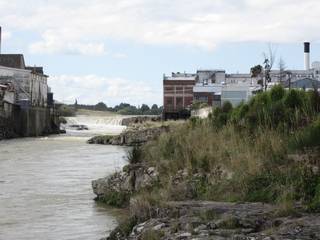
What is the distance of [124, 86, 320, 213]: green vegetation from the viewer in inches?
448

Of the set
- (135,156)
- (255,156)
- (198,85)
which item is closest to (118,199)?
(135,156)

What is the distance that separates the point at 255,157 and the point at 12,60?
111 metres

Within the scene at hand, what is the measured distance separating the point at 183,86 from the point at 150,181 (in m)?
114

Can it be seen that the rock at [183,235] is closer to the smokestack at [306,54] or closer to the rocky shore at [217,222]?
the rocky shore at [217,222]

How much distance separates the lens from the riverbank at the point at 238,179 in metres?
9.34

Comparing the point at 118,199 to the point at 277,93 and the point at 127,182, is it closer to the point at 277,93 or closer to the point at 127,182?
the point at 127,182

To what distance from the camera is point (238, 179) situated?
1259 centimetres

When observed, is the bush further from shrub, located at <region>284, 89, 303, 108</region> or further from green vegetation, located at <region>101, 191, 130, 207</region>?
green vegetation, located at <region>101, 191, 130, 207</region>

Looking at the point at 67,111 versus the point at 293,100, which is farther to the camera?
the point at 67,111

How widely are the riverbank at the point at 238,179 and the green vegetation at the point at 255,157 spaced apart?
2 cm

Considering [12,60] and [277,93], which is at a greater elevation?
[12,60]

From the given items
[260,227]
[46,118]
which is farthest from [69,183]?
[46,118]

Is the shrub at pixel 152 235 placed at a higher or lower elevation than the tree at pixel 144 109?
lower

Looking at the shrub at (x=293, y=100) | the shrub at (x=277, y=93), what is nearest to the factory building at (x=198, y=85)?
the shrub at (x=277, y=93)
